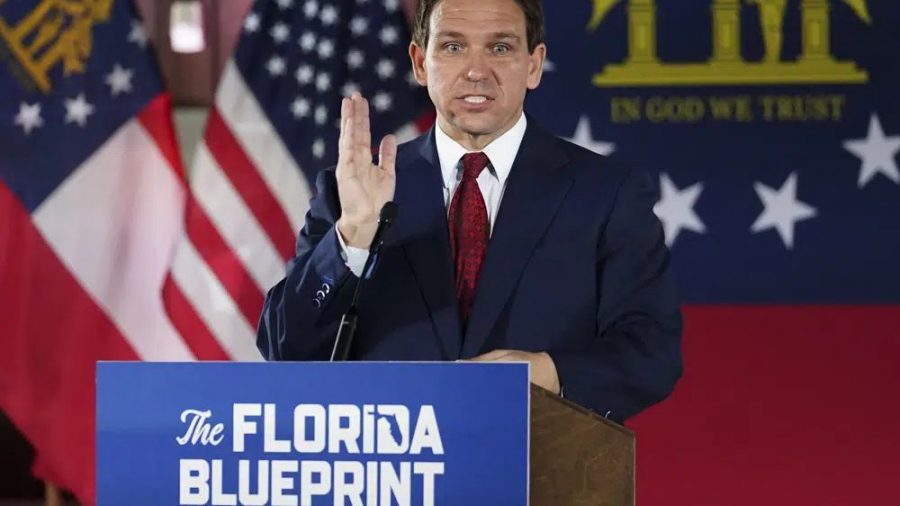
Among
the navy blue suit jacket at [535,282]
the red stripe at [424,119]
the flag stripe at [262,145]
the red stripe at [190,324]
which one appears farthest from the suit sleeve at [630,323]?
the red stripe at [190,324]

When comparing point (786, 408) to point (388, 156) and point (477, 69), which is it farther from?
point (388, 156)

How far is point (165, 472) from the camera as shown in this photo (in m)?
1.42

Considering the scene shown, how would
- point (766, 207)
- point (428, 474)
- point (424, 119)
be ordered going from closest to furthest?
1. point (428, 474)
2. point (766, 207)
3. point (424, 119)

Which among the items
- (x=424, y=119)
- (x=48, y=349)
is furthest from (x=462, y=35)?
(x=48, y=349)

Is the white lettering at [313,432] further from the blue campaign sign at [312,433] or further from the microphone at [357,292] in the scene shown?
the microphone at [357,292]

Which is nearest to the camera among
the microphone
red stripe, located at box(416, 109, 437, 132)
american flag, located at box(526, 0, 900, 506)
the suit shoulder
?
the microphone

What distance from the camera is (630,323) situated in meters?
1.85

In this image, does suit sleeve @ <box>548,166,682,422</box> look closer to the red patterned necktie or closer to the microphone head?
the red patterned necktie

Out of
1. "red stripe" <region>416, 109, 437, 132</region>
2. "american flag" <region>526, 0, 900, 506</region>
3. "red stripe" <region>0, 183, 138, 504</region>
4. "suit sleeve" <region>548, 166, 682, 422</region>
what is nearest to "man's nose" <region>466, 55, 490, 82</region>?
"suit sleeve" <region>548, 166, 682, 422</region>

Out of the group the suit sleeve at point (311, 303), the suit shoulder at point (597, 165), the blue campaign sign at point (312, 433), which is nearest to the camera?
the blue campaign sign at point (312, 433)

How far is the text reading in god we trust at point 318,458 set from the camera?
139 cm

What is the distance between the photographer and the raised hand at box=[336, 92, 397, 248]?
170 centimetres

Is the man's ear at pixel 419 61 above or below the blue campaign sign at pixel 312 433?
above

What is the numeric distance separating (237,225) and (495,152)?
208 cm
